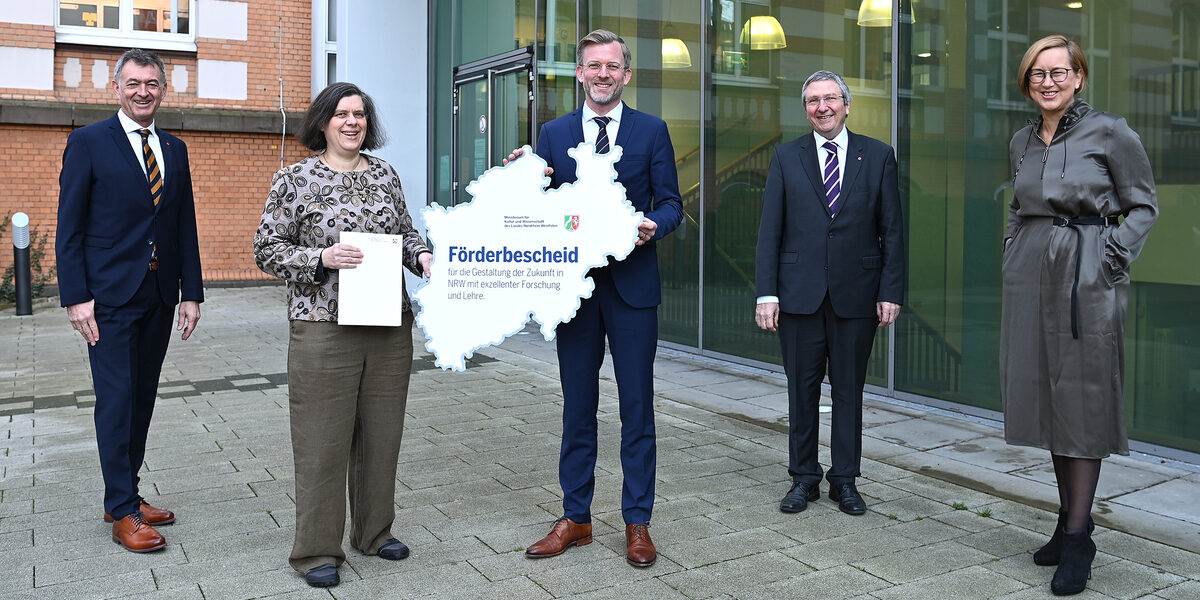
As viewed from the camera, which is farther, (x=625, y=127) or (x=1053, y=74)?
(x=625, y=127)

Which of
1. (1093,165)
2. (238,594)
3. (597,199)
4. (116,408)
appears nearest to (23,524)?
(116,408)

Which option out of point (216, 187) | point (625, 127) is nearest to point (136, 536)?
point (625, 127)

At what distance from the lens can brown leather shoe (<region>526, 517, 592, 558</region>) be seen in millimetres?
4012

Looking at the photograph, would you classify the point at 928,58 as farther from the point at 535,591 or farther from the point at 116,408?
the point at 116,408

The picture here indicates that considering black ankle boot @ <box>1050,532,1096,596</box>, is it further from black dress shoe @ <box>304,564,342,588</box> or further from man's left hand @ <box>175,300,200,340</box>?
man's left hand @ <box>175,300,200,340</box>

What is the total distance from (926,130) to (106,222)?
5147 mm

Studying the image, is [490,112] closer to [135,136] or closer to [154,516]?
[135,136]

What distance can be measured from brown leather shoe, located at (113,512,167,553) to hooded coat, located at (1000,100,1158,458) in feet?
11.2

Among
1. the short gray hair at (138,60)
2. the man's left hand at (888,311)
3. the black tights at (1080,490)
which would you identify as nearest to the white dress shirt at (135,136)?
the short gray hair at (138,60)

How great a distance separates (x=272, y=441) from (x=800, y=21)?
16.6ft

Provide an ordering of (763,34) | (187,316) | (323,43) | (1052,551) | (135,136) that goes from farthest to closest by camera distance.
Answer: (323,43), (763,34), (187,316), (135,136), (1052,551)

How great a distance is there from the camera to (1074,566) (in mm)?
3658

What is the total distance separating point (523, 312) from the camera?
379 cm

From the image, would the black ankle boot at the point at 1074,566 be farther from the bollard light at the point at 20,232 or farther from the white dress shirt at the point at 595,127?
the bollard light at the point at 20,232
